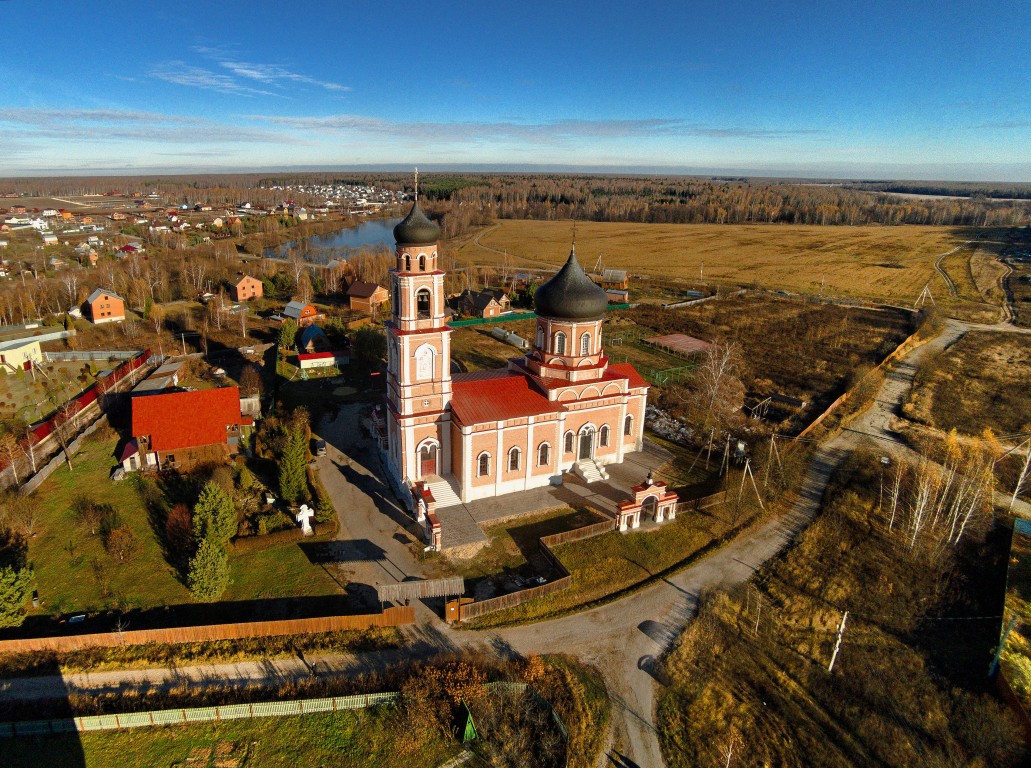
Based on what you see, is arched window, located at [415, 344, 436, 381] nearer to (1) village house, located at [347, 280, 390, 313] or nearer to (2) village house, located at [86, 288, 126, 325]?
(1) village house, located at [347, 280, 390, 313]

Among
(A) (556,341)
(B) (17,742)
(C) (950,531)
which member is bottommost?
(B) (17,742)

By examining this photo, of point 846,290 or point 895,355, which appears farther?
point 846,290

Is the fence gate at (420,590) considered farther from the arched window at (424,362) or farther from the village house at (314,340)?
→ the village house at (314,340)

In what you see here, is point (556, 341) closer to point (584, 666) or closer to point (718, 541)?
point (718, 541)

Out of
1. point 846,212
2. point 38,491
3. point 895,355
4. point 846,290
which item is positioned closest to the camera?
point 38,491

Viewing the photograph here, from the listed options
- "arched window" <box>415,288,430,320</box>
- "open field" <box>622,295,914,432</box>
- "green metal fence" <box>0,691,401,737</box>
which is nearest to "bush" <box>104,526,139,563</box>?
"green metal fence" <box>0,691,401,737</box>

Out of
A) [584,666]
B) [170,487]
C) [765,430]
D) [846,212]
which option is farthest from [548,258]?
[846,212]
